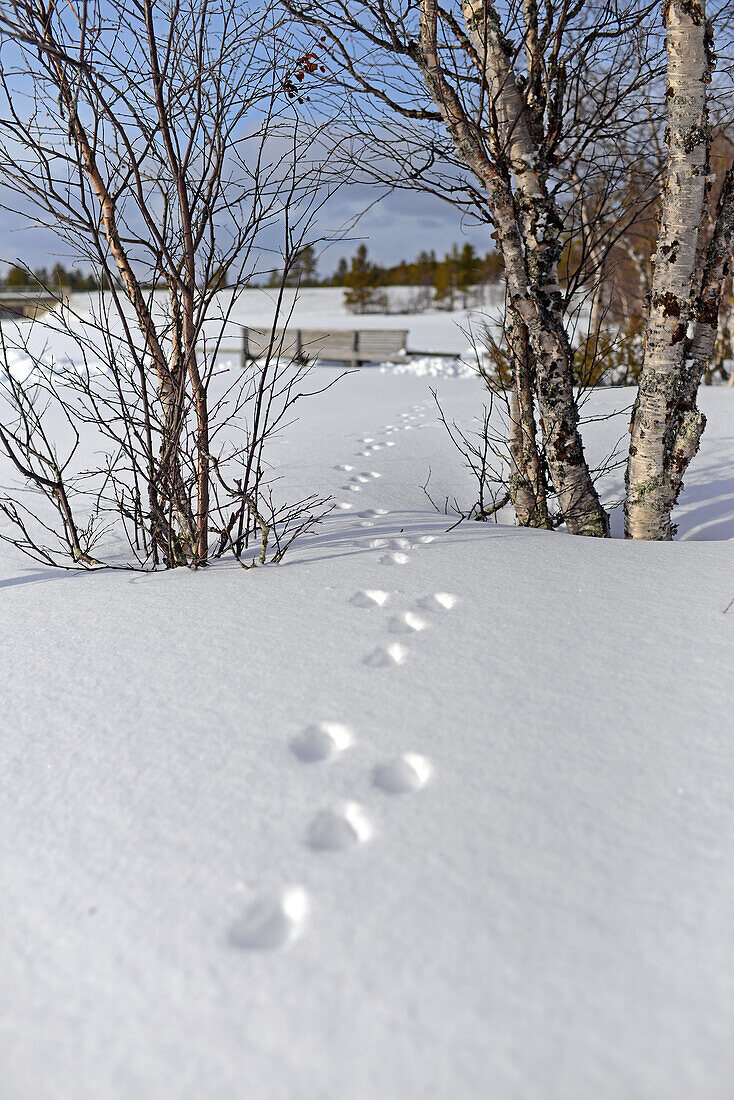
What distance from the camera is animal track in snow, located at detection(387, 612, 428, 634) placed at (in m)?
2.02

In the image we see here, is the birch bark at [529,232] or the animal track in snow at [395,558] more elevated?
the birch bark at [529,232]

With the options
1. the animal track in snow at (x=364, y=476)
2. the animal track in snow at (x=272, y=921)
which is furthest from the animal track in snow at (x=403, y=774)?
the animal track in snow at (x=364, y=476)

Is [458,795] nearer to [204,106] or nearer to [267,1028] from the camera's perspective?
[267,1028]

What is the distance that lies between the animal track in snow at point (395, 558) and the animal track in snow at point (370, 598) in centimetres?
28

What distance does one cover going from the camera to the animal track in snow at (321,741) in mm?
1486

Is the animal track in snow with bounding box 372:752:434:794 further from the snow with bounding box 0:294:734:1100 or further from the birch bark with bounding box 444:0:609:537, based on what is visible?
the birch bark with bounding box 444:0:609:537

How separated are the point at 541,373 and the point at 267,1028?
3.08 metres

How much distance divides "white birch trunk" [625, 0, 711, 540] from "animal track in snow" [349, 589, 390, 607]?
1680mm

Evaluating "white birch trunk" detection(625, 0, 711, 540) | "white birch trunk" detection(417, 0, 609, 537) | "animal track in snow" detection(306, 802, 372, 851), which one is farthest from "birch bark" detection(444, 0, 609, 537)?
"animal track in snow" detection(306, 802, 372, 851)

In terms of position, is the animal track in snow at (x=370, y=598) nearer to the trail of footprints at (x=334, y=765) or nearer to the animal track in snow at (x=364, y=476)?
the trail of footprints at (x=334, y=765)

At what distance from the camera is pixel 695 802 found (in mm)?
1333

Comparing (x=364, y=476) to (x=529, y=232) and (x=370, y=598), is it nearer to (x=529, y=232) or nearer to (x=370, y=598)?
(x=529, y=232)

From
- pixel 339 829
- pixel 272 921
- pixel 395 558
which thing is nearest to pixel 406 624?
pixel 395 558

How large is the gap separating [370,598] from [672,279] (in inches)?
78.9
